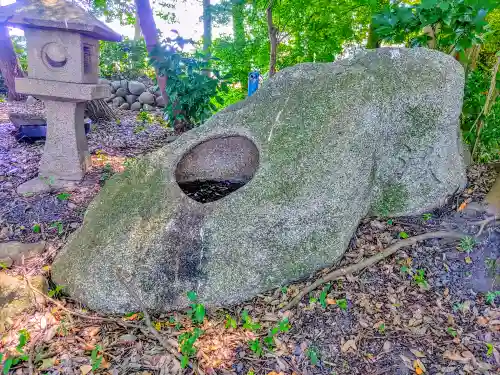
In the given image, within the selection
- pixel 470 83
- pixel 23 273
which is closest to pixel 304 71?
pixel 470 83

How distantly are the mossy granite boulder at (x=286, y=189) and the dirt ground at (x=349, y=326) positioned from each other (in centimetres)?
16

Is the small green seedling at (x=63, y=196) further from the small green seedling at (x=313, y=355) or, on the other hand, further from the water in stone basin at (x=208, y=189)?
the small green seedling at (x=313, y=355)

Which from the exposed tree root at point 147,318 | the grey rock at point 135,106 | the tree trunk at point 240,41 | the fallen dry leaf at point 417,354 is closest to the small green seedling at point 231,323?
the exposed tree root at point 147,318

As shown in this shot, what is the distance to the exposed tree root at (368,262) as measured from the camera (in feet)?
7.76

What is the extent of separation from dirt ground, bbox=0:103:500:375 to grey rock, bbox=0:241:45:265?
87 millimetres

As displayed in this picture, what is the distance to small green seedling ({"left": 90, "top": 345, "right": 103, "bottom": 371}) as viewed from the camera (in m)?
1.93

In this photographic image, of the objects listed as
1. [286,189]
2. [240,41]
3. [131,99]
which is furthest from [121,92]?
[286,189]

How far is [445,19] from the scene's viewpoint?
117 inches

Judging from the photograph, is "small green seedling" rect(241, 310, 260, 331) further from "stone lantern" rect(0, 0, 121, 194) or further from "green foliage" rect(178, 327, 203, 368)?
"stone lantern" rect(0, 0, 121, 194)

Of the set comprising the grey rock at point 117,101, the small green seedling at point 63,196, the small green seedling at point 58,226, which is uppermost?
the grey rock at point 117,101

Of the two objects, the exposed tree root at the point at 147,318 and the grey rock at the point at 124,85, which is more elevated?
the grey rock at the point at 124,85

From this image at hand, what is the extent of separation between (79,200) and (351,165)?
2946 mm

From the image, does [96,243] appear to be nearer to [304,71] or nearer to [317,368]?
[317,368]

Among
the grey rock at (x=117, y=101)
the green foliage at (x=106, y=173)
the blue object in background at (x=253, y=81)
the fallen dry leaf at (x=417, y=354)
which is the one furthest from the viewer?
the grey rock at (x=117, y=101)
